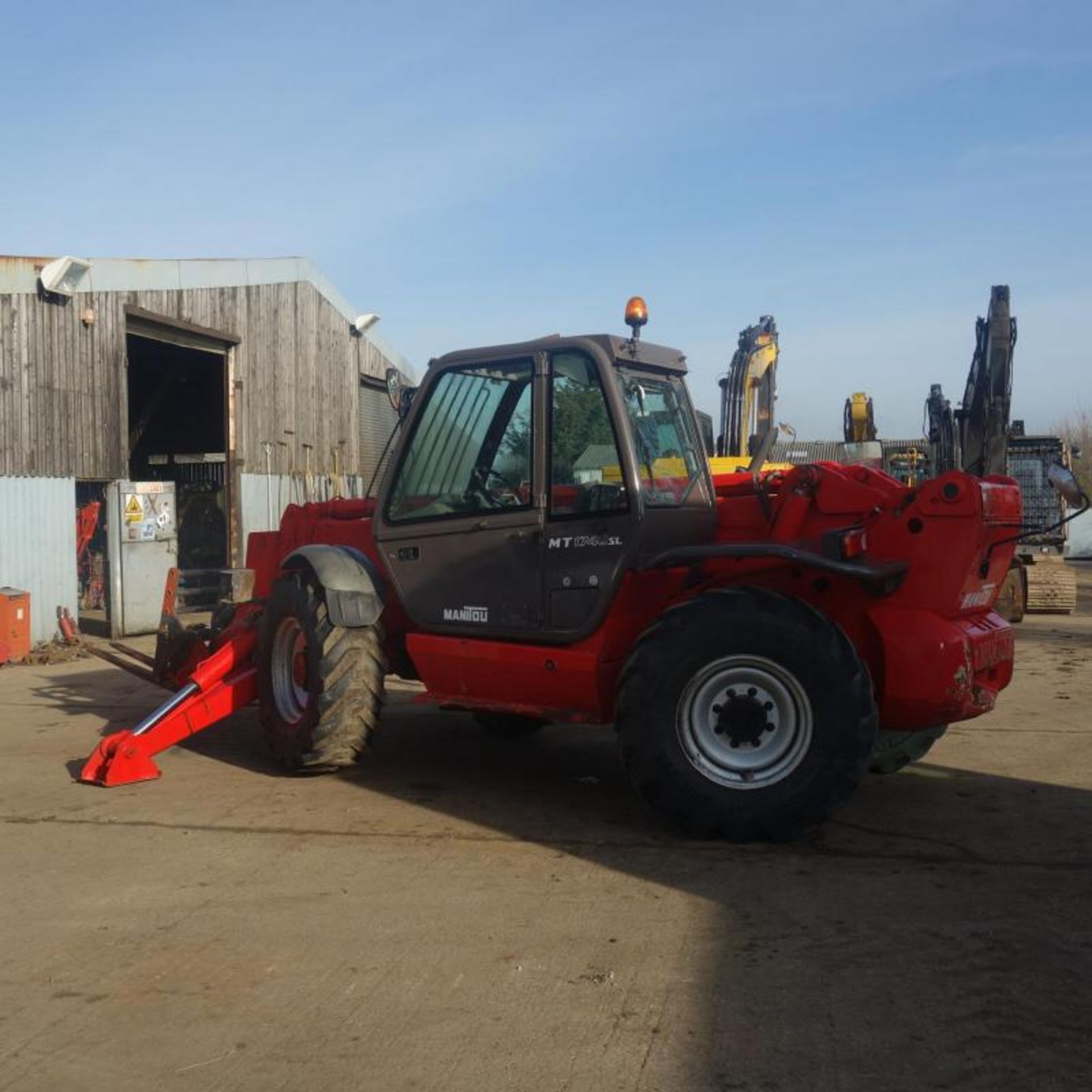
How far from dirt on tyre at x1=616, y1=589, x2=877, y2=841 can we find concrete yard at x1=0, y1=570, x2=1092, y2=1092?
22 cm

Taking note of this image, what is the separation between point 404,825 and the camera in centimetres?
602

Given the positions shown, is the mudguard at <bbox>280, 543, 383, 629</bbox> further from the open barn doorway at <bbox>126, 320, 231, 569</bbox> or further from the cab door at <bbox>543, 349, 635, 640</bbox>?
the open barn doorway at <bbox>126, 320, 231, 569</bbox>

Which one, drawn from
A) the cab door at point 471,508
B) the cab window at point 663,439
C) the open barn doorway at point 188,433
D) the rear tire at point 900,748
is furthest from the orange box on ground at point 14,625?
the rear tire at point 900,748

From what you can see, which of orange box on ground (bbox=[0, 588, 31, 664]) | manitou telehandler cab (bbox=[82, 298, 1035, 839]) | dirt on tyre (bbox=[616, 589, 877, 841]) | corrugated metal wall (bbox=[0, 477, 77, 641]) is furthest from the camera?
corrugated metal wall (bbox=[0, 477, 77, 641])

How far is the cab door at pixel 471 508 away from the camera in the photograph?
20.6 feet

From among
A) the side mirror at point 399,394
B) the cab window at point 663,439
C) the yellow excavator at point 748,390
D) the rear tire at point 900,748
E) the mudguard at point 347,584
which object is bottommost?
the rear tire at point 900,748

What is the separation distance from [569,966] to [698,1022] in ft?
1.99

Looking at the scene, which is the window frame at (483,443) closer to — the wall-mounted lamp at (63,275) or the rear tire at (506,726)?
the rear tire at (506,726)

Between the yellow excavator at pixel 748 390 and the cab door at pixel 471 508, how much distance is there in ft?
34.0

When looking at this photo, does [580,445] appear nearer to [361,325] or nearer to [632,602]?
[632,602]

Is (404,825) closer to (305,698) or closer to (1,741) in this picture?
(305,698)

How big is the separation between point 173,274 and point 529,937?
14588 millimetres

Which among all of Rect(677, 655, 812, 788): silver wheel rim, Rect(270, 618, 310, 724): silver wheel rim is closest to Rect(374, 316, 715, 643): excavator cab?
Rect(677, 655, 812, 788): silver wheel rim

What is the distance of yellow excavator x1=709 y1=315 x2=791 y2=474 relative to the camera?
17.0 m
